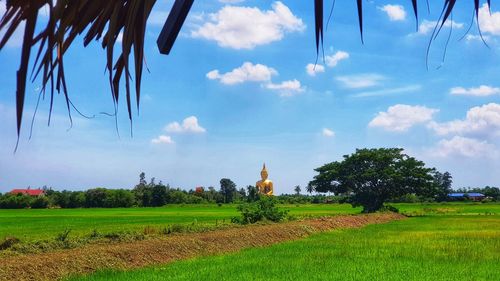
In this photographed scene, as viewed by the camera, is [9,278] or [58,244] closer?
[9,278]

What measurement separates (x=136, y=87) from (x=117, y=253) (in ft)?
33.5

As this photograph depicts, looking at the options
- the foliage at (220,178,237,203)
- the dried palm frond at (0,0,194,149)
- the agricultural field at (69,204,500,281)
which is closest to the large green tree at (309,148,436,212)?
the agricultural field at (69,204,500,281)

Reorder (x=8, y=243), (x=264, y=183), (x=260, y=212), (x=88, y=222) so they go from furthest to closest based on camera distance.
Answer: (x=264, y=183), (x=88, y=222), (x=260, y=212), (x=8, y=243)

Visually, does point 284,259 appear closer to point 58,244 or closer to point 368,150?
point 58,244

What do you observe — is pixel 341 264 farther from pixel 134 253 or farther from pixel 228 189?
pixel 228 189

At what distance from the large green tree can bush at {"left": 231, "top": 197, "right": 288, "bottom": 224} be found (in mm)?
19209

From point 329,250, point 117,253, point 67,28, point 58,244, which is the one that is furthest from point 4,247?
point 67,28

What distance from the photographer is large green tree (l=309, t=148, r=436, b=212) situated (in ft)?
141

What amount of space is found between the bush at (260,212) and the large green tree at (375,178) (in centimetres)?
1921

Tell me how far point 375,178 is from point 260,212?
69.8 ft

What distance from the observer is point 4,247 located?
11.0m

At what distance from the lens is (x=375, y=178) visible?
43031 millimetres

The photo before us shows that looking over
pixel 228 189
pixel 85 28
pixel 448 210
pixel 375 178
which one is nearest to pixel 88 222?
pixel 375 178

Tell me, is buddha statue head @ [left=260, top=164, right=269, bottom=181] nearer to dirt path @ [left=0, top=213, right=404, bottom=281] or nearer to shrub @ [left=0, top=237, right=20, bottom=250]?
dirt path @ [left=0, top=213, right=404, bottom=281]
